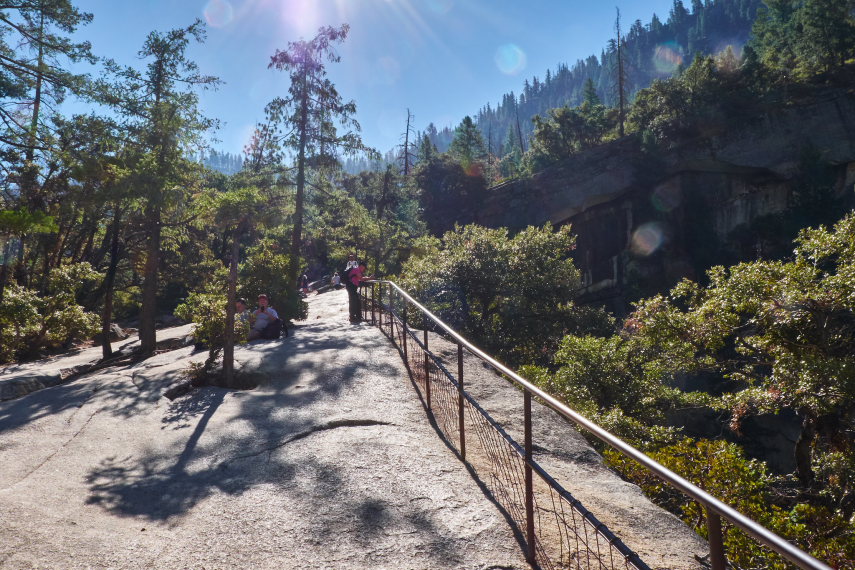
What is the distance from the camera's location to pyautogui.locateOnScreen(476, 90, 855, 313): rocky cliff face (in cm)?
3625

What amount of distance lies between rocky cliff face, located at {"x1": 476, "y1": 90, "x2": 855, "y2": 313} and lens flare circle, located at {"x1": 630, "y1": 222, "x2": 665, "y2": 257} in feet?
0.24

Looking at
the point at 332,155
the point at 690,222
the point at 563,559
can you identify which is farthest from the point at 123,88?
the point at 690,222

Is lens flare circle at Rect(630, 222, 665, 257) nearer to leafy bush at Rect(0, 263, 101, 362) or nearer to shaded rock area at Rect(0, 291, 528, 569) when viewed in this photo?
leafy bush at Rect(0, 263, 101, 362)

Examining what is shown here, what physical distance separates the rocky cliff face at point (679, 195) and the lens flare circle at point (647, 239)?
73mm

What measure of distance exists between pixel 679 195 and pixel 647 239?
14.1 feet

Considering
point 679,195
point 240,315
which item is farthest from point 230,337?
point 679,195

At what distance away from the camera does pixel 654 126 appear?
133 feet

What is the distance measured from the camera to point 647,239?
40469 mm

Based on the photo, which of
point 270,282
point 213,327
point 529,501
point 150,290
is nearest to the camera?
point 529,501

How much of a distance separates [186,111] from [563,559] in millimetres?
15186

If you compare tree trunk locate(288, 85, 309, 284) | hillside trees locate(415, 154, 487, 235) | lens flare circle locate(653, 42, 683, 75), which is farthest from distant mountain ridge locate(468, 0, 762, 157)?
tree trunk locate(288, 85, 309, 284)

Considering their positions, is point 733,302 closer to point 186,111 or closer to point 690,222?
point 186,111

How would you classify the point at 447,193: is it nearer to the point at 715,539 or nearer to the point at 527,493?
the point at 527,493

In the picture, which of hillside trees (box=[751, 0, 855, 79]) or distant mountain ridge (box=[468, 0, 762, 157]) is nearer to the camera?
hillside trees (box=[751, 0, 855, 79])
